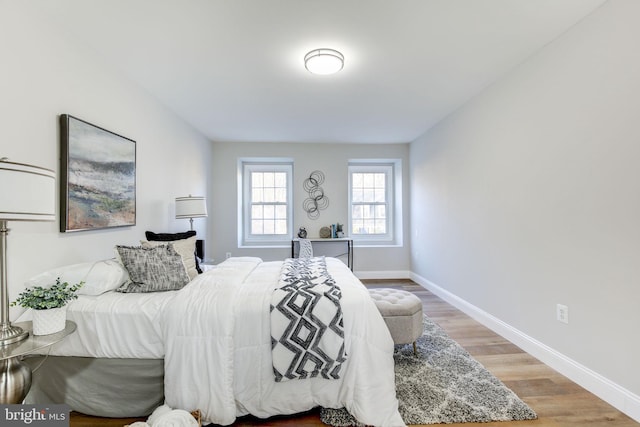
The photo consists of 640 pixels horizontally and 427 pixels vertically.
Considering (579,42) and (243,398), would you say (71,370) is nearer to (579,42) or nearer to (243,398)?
(243,398)

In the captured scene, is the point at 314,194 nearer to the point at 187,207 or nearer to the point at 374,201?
the point at 374,201

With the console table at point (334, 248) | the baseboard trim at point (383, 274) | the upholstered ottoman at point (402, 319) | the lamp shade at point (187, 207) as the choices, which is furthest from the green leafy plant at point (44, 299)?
the baseboard trim at point (383, 274)

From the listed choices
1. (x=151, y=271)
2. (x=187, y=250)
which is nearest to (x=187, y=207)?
(x=187, y=250)

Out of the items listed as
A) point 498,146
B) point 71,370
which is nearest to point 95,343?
point 71,370

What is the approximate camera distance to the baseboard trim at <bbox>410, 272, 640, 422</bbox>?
68.2 inches

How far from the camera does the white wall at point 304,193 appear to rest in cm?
515

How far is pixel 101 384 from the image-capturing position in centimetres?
169

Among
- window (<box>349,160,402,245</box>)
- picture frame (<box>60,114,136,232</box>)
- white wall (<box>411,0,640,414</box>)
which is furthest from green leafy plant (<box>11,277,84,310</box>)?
window (<box>349,160,402,245</box>)

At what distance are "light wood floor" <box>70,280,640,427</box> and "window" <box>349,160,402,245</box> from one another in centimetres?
278

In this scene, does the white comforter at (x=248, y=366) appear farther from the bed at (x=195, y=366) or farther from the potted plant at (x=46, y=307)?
the potted plant at (x=46, y=307)

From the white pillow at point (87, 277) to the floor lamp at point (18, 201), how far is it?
386 mm

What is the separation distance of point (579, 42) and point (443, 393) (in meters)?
2.56

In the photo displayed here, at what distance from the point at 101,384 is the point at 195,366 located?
60 cm

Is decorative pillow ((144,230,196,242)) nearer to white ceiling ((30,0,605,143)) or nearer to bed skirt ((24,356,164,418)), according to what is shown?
bed skirt ((24,356,164,418))
